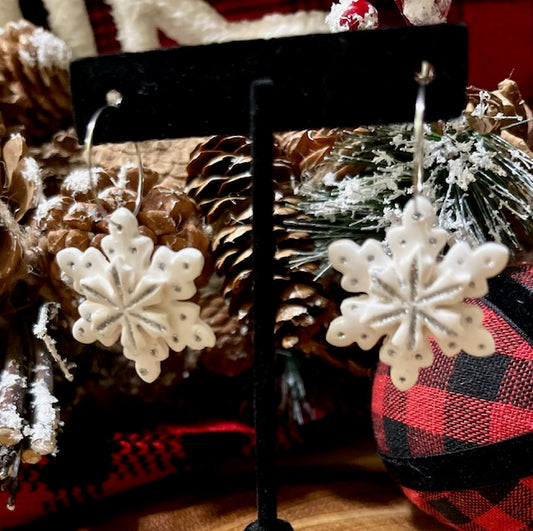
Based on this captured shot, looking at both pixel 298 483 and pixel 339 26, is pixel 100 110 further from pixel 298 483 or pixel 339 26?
pixel 298 483

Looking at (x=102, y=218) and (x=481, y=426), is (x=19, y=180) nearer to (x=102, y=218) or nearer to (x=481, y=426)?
(x=102, y=218)

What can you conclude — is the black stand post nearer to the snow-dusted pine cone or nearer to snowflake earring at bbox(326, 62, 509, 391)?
snowflake earring at bbox(326, 62, 509, 391)

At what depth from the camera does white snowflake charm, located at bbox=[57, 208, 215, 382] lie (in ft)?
1.10

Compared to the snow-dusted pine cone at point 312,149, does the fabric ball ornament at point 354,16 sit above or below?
above

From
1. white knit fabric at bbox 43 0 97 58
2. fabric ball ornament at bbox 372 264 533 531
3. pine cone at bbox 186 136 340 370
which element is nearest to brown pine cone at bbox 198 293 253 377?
pine cone at bbox 186 136 340 370

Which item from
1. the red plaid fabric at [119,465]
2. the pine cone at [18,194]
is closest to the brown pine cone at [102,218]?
the pine cone at [18,194]

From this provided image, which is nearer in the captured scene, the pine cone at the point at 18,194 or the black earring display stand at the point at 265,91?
the black earring display stand at the point at 265,91

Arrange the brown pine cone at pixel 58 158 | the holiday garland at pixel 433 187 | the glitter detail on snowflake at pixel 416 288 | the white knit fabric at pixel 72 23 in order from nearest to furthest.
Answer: the glitter detail on snowflake at pixel 416 288
the holiday garland at pixel 433 187
the brown pine cone at pixel 58 158
the white knit fabric at pixel 72 23

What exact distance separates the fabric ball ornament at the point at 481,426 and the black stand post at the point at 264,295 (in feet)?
0.35

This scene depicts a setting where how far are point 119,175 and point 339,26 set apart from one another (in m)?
0.19

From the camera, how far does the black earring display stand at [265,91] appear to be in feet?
1.09

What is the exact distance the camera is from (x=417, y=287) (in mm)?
323

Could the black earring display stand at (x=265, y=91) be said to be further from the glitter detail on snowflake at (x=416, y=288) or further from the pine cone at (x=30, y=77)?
the pine cone at (x=30, y=77)

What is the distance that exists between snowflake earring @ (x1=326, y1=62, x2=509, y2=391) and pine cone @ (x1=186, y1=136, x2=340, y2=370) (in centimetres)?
13
